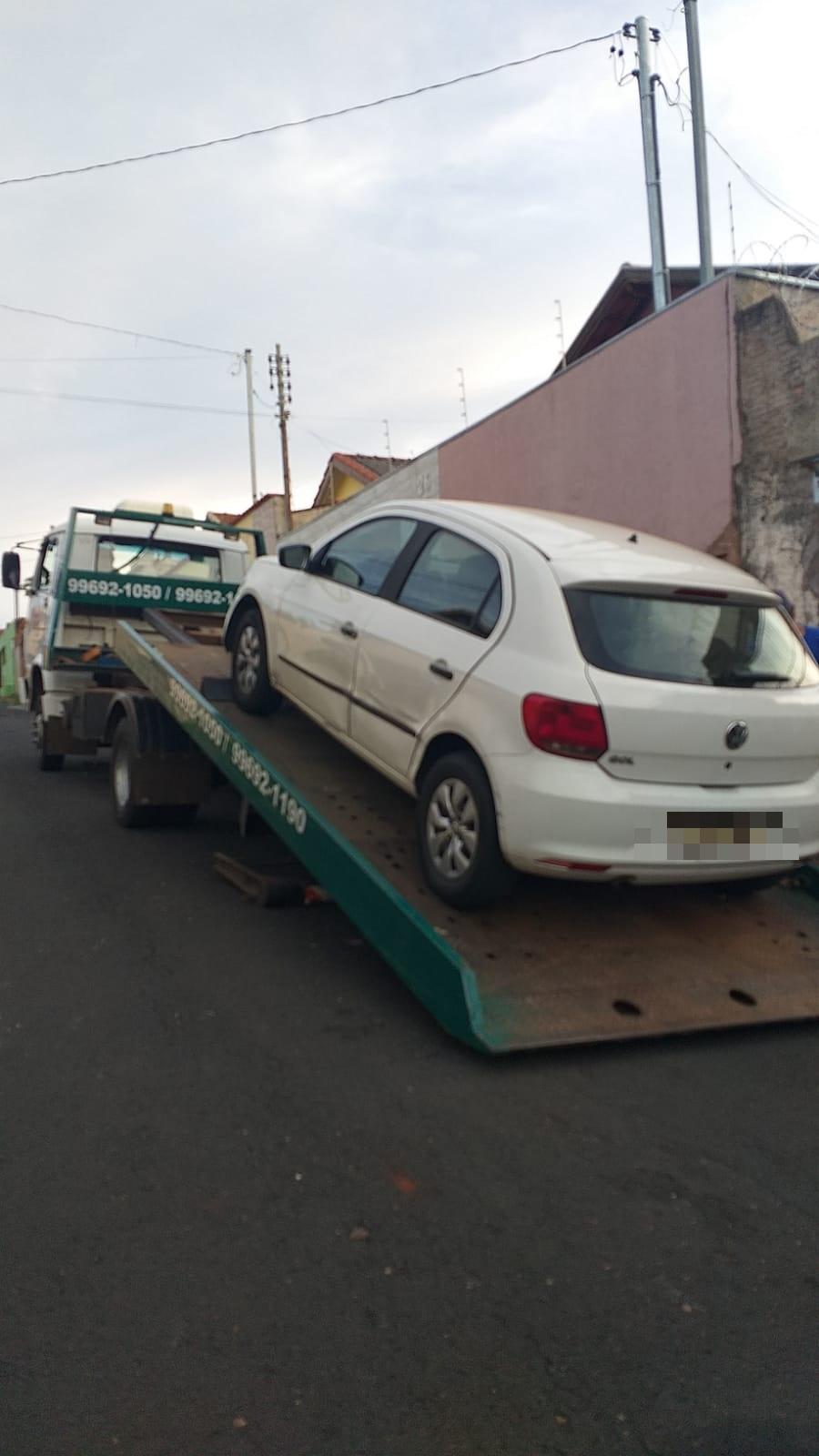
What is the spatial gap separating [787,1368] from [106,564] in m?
10.1

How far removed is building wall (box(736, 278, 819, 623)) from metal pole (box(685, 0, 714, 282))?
16.7ft

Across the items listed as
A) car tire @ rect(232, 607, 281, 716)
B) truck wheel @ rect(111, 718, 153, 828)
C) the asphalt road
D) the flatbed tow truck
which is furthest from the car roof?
truck wheel @ rect(111, 718, 153, 828)

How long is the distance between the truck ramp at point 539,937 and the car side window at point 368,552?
3.24ft

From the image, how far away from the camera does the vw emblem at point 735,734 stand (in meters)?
4.89

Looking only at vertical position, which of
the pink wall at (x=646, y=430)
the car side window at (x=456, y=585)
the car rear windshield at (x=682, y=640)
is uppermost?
the pink wall at (x=646, y=430)

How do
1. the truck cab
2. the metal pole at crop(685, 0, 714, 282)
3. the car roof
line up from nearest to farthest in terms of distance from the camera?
the car roof
the truck cab
the metal pole at crop(685, 0, 714, 282)

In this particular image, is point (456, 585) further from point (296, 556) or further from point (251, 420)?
point (251, 420)

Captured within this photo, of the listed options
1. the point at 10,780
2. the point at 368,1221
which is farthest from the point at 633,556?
the point at 10,780

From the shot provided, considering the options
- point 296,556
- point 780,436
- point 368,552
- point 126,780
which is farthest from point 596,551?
point 780,436

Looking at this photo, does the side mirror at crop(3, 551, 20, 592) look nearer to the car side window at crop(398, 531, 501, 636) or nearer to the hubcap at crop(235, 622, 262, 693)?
the hubcap at crop(235, 622, 262, 693)

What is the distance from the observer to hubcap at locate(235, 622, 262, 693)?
7.37 m

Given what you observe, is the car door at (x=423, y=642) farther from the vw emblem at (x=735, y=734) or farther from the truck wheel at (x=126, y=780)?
the truck wheel at (x=126, y=780)

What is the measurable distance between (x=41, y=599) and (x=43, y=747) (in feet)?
5.01

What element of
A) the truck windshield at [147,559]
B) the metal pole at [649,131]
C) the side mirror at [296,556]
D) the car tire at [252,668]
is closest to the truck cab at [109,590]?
the truck windshield at [147,559]
